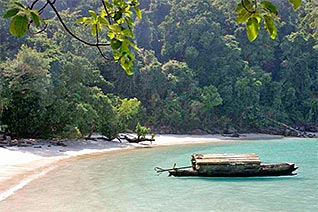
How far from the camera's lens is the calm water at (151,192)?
12000 millimetres

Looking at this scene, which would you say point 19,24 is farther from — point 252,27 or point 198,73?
point 198,73

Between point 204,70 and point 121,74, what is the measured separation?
37.2ft

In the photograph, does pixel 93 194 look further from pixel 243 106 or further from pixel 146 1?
pixel 146 1

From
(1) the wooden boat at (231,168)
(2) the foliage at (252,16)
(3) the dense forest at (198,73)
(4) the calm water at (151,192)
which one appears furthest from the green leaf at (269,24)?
(3) the dense forest at (198,73)

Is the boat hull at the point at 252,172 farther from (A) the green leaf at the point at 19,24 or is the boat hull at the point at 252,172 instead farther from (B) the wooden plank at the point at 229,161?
(A) the green leaf at the point at 19,24

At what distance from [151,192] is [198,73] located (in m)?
35.5

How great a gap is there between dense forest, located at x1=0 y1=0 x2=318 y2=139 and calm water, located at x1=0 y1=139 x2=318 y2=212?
13.1 m

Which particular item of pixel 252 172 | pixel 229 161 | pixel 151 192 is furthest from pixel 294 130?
pixel 151 192

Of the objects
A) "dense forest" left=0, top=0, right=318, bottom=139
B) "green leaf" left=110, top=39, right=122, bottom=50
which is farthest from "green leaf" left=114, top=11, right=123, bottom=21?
"dense forest" left=0, top=0, right=318, bottom=139

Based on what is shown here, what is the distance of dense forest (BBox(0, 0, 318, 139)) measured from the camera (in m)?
34.3

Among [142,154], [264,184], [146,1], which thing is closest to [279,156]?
[142,154]

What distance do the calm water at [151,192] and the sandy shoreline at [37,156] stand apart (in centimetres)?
60

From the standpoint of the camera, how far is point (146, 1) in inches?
2431

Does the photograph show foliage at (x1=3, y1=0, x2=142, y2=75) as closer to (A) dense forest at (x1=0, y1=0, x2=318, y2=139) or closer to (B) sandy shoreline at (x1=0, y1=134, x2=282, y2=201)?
(B) sandy shoreline at (x1=0, y1=134, x2=282, y2=201)
